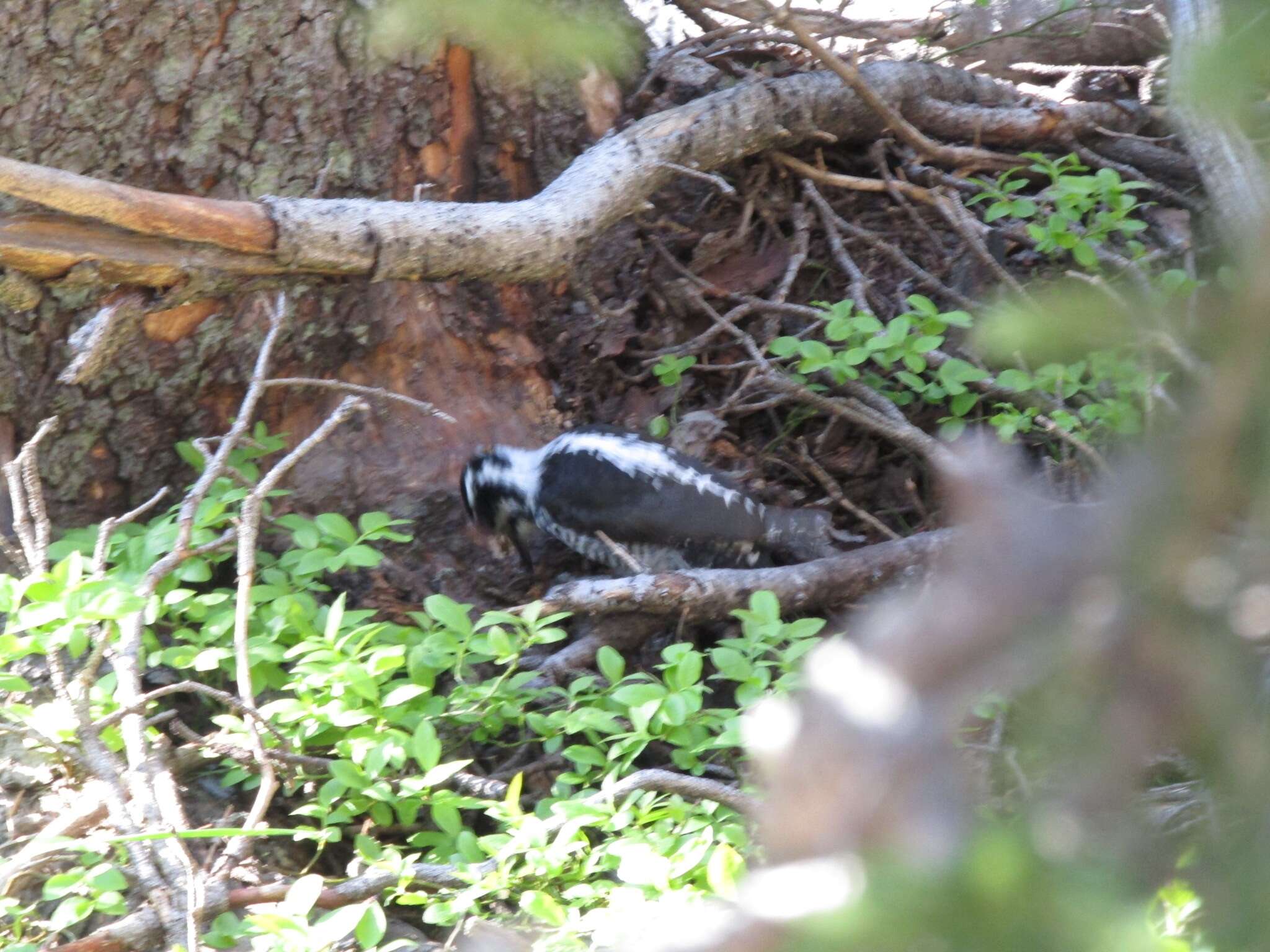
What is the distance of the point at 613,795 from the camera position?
7.45 ft

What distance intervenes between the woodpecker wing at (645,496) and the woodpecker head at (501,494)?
0.19 ft

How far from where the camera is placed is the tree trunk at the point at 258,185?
3012 millimetres

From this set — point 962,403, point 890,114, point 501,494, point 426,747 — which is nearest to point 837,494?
point 962,403

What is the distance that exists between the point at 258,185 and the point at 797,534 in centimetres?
179

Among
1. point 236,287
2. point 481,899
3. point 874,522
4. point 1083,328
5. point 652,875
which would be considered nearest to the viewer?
point 1083,328

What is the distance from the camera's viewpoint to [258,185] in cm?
324

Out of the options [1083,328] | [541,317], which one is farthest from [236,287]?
[1083,328]

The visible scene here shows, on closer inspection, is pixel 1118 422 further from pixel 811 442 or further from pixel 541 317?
pixel 541 317

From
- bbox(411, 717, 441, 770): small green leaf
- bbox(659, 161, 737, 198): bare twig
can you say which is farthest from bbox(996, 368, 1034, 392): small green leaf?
bbox(411, 717, 441, 770): small green leaf

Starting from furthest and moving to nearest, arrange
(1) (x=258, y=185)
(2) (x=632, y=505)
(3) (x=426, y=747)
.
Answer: (2) (x=632, y=505), (1) (x=258, y=185), (3) (x=426, y=747)

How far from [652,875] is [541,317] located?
238 centimetres

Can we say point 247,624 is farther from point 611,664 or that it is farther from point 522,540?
point 522,540

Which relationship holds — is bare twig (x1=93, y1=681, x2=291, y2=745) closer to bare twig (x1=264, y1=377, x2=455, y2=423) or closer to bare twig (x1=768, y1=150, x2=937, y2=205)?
bare twig (x1=264, y1=377, x2=455, y2=423)

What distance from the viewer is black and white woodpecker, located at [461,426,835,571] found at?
3.52 m
